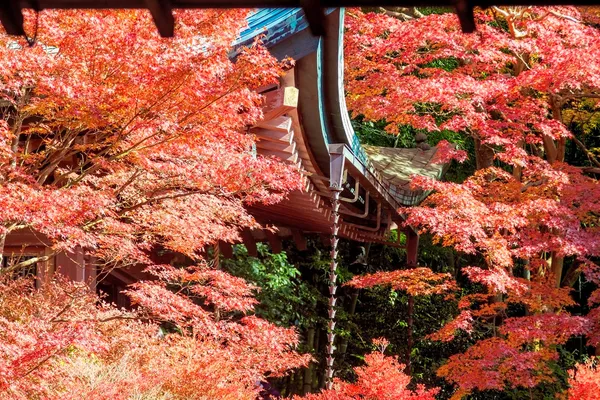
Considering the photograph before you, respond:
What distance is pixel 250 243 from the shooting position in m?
13.9

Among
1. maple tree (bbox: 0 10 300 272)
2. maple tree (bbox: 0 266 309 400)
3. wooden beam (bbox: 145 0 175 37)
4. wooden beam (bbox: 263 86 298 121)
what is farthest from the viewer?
wooden beam (bbox: 263 86 298 121)

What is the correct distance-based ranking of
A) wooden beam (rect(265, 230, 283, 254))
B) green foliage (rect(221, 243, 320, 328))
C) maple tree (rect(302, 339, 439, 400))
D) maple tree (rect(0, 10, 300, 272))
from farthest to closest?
green foliage (rect(221, 243, 320, 328)) → wooden beam (rect(265, 230, 283, 254)) → maple tree (rect(302, 339, 439, 400)) → maple tree (rect(0, 10, 300, 272))

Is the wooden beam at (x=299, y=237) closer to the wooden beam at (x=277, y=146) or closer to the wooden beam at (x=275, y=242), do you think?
the wooden beam at (x=275, y=242)

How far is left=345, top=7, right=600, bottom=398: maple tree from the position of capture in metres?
11.2

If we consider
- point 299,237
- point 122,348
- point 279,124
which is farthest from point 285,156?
point 299,237

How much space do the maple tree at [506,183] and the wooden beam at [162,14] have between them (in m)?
9.12

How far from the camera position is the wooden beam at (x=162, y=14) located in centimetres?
205

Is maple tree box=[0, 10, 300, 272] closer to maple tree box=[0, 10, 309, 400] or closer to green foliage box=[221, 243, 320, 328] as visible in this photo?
maple tree box=[0, 10, 309, 400]

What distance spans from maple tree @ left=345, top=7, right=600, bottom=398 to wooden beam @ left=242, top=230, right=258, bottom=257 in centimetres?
219

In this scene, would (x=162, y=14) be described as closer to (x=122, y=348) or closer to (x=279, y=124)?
(x=122, y=348)

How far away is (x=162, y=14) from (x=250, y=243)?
1185 centimetres

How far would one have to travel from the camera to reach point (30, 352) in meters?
6.05

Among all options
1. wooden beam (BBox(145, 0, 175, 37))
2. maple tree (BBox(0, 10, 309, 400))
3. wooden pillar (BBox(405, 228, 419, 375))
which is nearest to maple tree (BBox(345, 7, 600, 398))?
wooden pillar (BBox(405, 228, 419, 375))

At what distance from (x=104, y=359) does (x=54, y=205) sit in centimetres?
280
